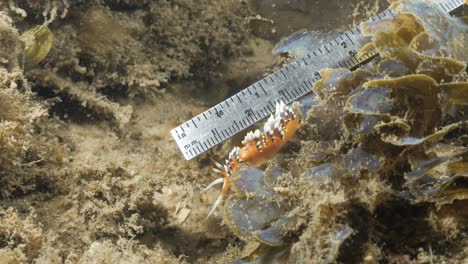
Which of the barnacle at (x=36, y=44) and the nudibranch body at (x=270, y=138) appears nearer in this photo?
the nudibranch body at (x=270, y=138)

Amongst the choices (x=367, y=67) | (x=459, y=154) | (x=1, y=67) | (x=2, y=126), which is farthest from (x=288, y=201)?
(x=1, y=67)

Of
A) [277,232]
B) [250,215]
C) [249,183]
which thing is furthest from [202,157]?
[277,232]

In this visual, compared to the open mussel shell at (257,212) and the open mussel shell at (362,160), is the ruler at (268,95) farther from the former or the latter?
the open mussel shell at (362,160)

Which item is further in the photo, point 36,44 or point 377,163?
point 36,44

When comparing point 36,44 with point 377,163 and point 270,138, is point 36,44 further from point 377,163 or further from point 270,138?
point 377,163

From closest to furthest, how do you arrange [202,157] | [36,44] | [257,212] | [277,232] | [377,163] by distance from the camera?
[377,163] < [277,232] < [257,212] < [36,44] < [202,157]

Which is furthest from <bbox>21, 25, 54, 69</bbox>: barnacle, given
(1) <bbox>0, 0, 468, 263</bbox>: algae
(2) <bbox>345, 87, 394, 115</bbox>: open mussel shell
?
(2) <bbox>345, 87, 394, 115</bbox>: open mussel shell

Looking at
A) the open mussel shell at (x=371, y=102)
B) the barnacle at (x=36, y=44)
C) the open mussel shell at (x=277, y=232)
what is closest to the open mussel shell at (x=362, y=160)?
the open mussel shell at (x=371, y=102)
